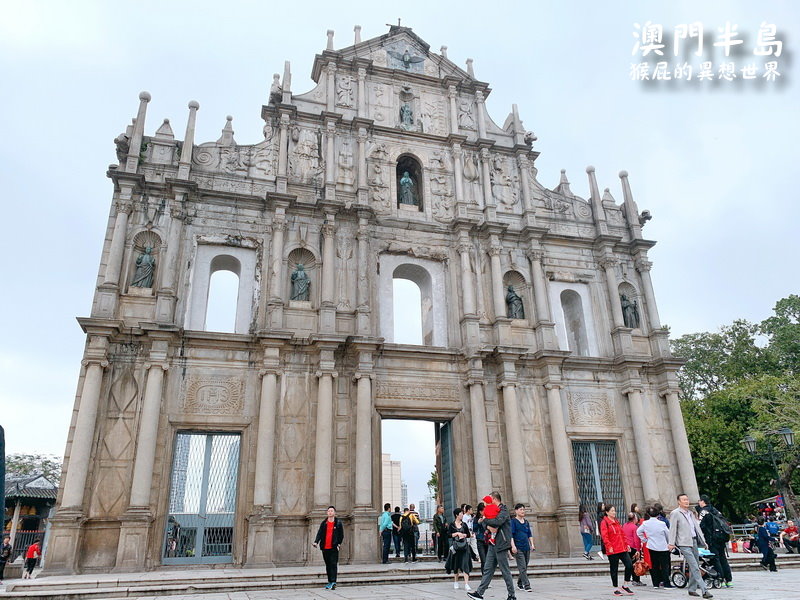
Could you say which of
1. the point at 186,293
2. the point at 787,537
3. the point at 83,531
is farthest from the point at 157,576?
the point at 787,537

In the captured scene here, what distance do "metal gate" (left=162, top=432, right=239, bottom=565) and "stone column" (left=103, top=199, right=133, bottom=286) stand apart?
4.68 m

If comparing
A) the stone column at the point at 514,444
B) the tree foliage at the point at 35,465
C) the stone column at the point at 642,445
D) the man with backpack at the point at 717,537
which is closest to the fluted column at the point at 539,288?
the stone column at the point at 514,444

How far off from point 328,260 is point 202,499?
7311 mm

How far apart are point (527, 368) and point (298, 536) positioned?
26.9 feet

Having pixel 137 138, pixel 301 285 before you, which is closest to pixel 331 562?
pixel 301 285

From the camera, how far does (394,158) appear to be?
2006cm

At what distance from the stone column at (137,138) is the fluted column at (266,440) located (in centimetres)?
731

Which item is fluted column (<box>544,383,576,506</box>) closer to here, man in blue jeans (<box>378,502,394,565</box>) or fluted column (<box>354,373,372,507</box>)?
man in blue jeans (<box>378,502,394,565</box>)

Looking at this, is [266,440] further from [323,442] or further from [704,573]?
[704,573]

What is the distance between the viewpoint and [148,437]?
14.1 m

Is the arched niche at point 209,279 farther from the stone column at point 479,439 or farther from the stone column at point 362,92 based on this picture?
the stone column at point 479,439

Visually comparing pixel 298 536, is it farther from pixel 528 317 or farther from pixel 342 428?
pixel 528 317

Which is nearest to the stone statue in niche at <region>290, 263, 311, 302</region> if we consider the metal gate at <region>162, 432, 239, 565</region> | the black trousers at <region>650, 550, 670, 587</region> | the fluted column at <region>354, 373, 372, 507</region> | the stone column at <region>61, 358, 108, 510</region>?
the fluted column at <region>354, 373, 372, 507</region>

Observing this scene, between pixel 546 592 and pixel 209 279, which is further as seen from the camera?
pixel 209 279
